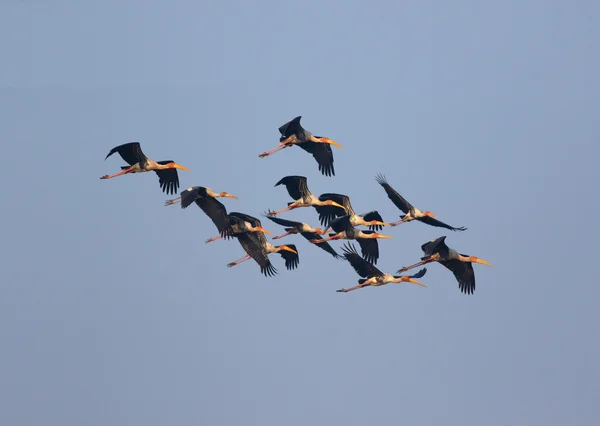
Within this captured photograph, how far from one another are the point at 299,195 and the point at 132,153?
21.2 ft

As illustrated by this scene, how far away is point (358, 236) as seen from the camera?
195 ft

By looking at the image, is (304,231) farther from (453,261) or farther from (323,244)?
(453,261)

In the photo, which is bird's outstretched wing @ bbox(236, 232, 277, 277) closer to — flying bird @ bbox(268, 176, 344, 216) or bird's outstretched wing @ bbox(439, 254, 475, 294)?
flying bird @ bbox(268, 176, 344, 216)

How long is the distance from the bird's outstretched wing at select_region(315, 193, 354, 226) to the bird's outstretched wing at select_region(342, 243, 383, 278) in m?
1.71

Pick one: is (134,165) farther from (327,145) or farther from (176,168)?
(327,145)

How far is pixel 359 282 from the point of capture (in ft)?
190

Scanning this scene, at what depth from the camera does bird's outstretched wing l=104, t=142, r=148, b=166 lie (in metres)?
54.7

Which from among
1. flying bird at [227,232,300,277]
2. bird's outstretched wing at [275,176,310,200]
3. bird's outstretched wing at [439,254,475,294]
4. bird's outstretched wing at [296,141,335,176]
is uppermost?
bird's outstretched wing at [296,141,335,176]

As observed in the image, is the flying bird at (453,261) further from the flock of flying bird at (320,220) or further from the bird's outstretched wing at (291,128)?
the bird's outstretched wing at (291,128)

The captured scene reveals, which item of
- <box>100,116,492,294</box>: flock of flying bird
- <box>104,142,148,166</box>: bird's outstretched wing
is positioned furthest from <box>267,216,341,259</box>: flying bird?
<box>104,142,148,166</box>: bird's outstretched wing

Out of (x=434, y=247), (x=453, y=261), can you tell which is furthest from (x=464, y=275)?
(x=434, y=247)

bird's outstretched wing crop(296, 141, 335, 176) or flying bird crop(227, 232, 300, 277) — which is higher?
bird's outstretched wing crop(296, 141, 335, 176)

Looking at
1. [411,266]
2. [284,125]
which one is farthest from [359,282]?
[284,125]

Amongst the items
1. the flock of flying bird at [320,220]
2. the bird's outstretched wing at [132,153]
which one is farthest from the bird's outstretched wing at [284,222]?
the bird's outstretched wing at [132,153]
